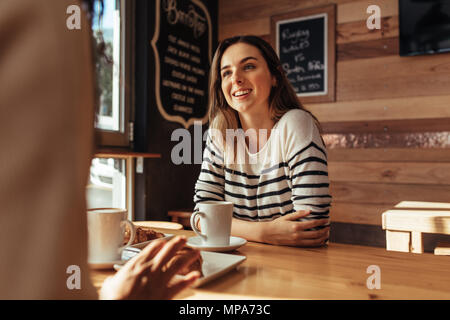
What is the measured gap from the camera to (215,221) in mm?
904

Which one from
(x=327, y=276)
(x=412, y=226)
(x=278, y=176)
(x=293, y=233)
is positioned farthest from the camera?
(x=412, y=226)

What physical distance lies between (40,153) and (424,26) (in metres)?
2.83

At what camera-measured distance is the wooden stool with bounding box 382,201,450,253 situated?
168 cm

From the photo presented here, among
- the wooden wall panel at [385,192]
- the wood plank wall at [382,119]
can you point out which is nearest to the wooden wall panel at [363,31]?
the wood plank wall at [382,119]

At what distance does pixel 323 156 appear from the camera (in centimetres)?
136

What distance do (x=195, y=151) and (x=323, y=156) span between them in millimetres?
1878

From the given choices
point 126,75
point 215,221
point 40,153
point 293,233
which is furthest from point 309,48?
point 40,153

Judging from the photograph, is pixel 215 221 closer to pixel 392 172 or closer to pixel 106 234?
pixel 106 234

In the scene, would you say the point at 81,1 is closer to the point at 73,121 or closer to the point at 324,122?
the point at 73,121

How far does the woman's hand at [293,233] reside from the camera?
3.34 feet

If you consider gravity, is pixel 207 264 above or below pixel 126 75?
below

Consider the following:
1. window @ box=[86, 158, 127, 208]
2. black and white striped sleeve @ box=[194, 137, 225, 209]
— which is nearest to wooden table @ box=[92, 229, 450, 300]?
black and white striped sleeve @ box=[194, 137, 225, 209]

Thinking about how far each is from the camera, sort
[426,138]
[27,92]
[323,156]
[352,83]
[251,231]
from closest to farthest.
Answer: [27,92]
[251,231]
[323,156]
[426,138]
[352,83]
